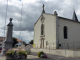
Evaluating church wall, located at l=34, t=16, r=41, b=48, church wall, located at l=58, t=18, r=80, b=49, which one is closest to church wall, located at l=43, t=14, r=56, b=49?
church wall, located at l=58, t=18, r=80, b=49

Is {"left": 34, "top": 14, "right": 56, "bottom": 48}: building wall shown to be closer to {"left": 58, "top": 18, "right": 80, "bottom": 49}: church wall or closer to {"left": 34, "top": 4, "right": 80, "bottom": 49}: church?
{"left": 34, "top": 4, "right": 80, "bottom": 49}: church

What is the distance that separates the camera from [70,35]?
2294cm

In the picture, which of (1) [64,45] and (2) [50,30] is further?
(2) [50,30]

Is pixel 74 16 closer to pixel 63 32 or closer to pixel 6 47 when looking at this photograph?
pixel 63 32

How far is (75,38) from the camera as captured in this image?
925 inches

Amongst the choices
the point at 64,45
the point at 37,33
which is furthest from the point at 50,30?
the point at 37,33

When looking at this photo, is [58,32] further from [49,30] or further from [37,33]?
[37,33]

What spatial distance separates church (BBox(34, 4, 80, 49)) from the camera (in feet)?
69.8

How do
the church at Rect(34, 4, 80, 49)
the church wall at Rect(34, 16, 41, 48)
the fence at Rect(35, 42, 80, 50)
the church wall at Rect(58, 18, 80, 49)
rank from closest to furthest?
the fence at Rect(35, 42, 80, 50)
the church at Rect(34, 4, 80, 49)
the church wall at Rect(58, 18, 80, 49)
the church wall at Rect(34, 16, 41, 48)

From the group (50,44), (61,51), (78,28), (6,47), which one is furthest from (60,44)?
(6,47)

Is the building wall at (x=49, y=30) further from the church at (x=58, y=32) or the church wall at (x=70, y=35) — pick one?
the church wall at (x=70, y=35)

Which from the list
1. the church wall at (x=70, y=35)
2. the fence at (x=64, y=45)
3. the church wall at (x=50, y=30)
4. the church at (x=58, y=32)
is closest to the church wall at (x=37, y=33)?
the church at (x=58, y=32)

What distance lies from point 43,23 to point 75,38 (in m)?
8.81

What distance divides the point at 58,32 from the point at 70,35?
11.9 ft
